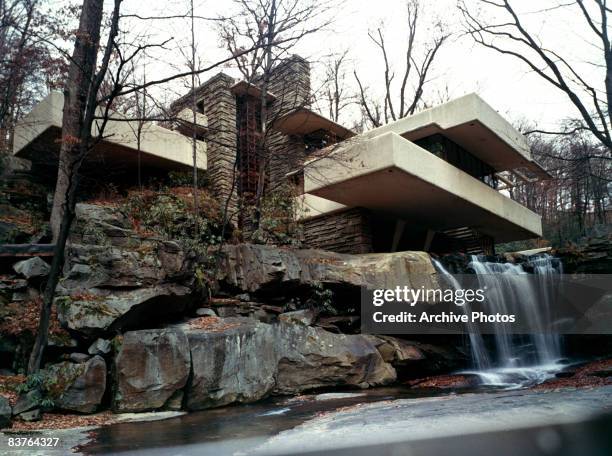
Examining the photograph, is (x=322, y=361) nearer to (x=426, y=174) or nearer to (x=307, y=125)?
(x=426, y=174)

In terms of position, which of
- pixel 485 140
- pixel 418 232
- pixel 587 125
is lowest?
pixel 418 232

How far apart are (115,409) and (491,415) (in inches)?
197

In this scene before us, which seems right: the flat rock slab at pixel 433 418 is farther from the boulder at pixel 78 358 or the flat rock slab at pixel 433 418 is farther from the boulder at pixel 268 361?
the boulder at pixel 78 358

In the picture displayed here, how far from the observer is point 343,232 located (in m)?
14.5

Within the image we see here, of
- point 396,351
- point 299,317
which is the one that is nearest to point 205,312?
point 299,317

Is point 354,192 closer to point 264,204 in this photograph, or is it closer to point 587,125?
point 264,204

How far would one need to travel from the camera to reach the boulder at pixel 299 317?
9.62 m

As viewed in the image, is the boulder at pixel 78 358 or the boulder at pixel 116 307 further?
the boulder at pixel 116 307

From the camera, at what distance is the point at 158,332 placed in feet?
23.9

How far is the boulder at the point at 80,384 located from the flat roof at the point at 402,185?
7.59 metres

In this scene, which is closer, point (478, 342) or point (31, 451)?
point (31, 451)

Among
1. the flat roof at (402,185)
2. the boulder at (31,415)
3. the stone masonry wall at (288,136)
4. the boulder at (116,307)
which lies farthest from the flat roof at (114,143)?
the boulder at (31,415)

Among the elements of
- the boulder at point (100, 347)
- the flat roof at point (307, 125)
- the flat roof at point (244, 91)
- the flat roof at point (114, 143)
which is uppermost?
the flat roof at point (244, 91)

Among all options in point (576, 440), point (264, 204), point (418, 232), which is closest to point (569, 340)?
point (418, 232)
